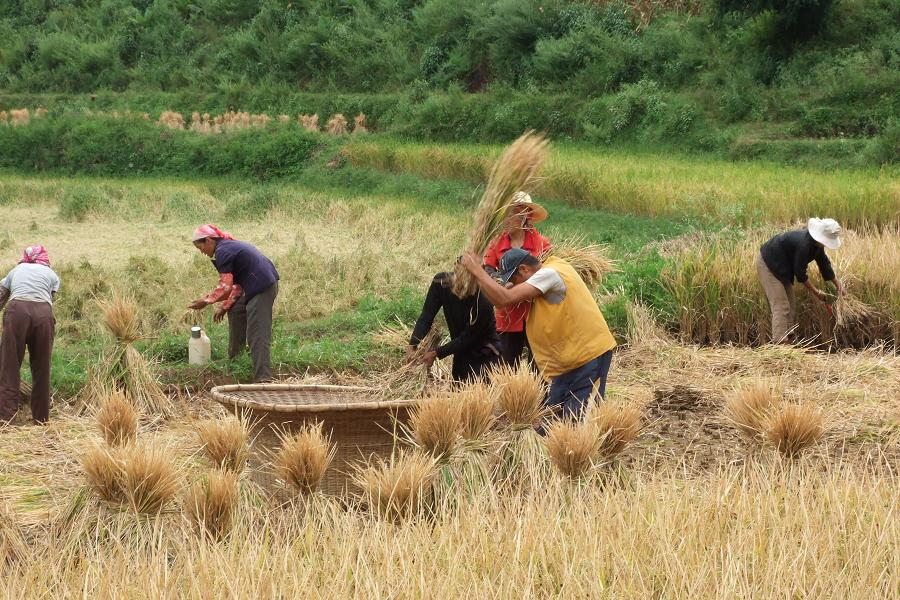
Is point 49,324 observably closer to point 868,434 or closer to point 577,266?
point 577,266

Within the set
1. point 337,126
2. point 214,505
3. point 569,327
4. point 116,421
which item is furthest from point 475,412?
point 337,126

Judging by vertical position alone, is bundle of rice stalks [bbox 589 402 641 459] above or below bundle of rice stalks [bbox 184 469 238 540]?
above

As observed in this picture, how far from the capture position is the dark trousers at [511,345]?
5977mm

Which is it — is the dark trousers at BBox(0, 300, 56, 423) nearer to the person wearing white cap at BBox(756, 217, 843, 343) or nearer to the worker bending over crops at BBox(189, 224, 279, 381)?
the worker bending over crops at BBox(189, 224, 279, 381)

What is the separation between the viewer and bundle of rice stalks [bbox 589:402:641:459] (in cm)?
464

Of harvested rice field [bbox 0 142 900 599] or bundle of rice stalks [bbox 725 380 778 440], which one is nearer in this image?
harvested rice field [bbox 0 142 900 599]

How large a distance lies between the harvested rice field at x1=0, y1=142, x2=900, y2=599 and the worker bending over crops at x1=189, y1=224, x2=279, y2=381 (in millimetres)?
476

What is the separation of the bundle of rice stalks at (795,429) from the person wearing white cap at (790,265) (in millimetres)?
3016

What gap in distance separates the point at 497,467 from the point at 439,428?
13.9 inches

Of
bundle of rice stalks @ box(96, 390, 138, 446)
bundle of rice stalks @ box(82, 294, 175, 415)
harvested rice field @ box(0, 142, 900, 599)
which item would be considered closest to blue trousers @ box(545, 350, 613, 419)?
harvested rice field @ box(0, 142, 900, 599)

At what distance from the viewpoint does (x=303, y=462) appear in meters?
4.36

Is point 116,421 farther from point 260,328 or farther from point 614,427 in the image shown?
point 260,328

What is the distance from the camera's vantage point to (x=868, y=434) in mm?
5590

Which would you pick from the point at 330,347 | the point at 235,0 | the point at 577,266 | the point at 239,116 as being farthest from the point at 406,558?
the point at 235,0
